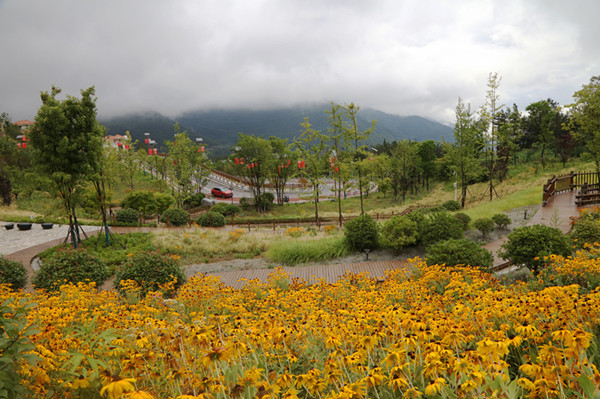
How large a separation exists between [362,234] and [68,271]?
30.7ft

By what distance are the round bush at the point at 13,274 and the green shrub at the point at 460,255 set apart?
38.3 ft

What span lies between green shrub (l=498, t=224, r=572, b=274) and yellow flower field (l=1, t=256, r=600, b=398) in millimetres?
3165

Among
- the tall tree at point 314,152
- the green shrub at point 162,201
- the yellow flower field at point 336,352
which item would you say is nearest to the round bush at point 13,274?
the yellow flower field at point 336,352

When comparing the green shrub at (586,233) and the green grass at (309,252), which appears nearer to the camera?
the green shrub at (586,233)

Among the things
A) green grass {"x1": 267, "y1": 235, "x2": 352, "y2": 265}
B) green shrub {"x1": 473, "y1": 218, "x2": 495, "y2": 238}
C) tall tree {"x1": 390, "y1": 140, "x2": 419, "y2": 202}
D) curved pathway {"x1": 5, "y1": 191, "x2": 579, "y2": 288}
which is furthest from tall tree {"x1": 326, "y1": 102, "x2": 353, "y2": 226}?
tall tree {"x1": 390, "y1": 140, "x2": 419, "y2": 202}

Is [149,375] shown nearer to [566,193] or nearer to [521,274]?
[521,274]

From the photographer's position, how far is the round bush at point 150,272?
8727mm

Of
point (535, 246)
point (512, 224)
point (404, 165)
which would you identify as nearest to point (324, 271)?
point (535, 246)

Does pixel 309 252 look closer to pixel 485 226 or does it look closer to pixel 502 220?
pixel 485 226

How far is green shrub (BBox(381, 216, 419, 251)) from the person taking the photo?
39.2ft

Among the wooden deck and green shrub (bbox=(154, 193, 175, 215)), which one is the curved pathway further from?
green shrub (bbox=(154, 193, 175, 215))

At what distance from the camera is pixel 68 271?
9289 millimetres

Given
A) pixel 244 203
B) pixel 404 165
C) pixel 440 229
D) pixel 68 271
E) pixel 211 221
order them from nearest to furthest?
1. pixel 68 271
2. pixel 440 229
3. pixel 211 221
4. pixel 244 203
5. pixel 404 165

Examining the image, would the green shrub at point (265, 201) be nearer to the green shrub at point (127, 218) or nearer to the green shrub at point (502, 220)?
the green shrub at point (127, 218)
